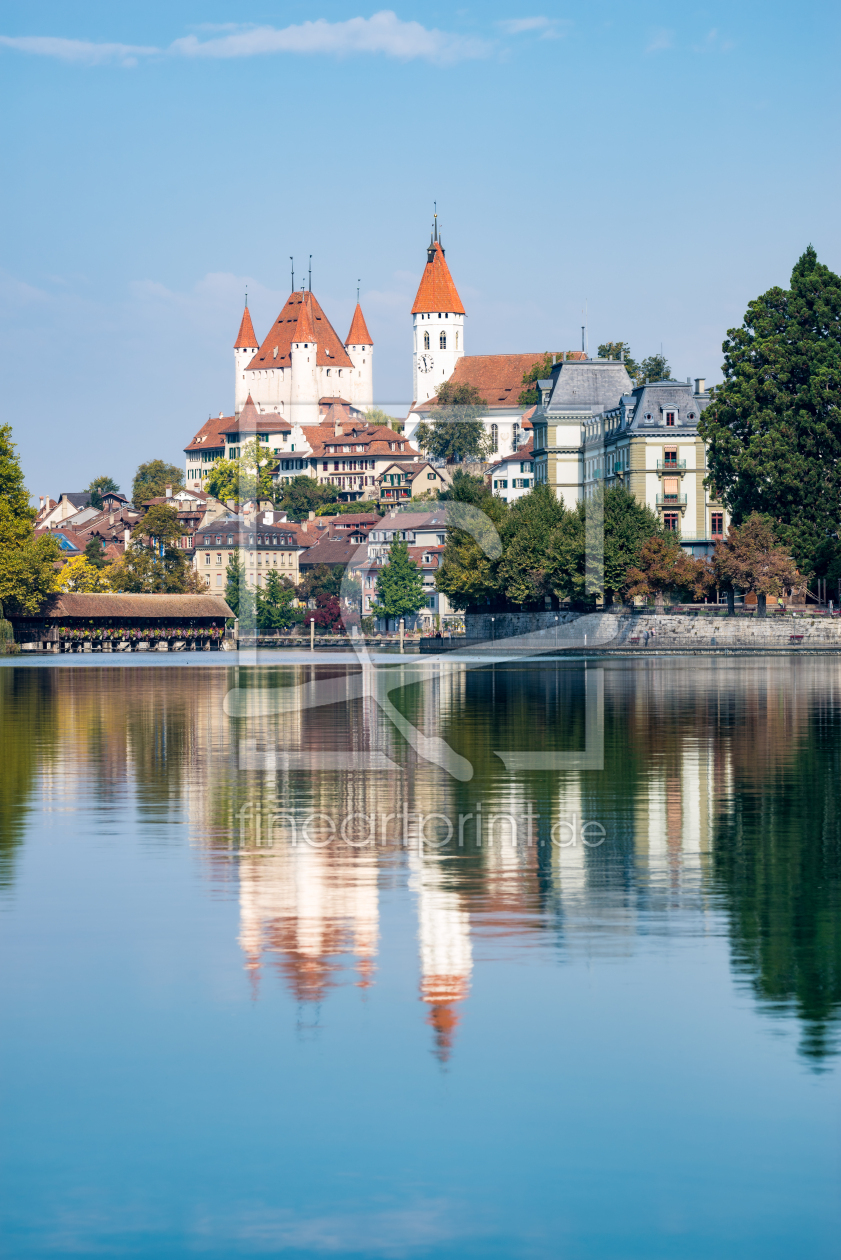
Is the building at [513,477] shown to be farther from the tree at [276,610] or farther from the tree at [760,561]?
the tree at [760,561]

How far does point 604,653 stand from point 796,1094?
3408 inches

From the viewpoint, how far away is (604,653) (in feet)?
312

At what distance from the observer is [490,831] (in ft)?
62.5

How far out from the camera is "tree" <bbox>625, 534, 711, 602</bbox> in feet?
308

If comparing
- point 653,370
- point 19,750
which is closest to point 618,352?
point 653,370

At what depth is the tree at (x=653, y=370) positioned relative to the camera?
14150cm

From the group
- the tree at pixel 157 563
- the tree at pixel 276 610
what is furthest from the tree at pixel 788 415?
the tree at pixel 276 610

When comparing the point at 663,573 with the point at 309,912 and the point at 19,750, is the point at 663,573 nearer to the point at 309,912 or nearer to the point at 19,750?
the point at 19,750

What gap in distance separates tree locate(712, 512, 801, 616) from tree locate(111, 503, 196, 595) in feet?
306

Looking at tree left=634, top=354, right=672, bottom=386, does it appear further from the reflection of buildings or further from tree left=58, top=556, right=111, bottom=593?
the reflection of buildings

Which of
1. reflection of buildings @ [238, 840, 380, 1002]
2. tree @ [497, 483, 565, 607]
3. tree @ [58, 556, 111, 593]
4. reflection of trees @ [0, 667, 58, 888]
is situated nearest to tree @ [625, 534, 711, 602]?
tree @ [497, 483, 565, 607]

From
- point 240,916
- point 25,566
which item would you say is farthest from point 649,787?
point 25,566

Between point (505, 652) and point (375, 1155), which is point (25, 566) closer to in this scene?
point (505, 652)

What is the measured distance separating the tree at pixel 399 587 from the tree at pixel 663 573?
78297 millimetres
